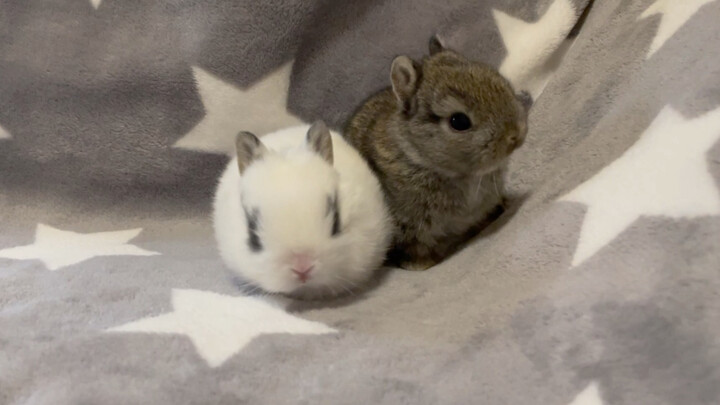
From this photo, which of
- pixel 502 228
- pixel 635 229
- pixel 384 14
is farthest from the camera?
pixel 384 14

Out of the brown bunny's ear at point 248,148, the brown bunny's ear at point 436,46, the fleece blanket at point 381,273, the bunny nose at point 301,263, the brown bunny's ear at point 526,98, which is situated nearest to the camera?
the fleece blanket at point 381,273

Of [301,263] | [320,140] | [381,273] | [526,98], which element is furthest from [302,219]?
[526,98]

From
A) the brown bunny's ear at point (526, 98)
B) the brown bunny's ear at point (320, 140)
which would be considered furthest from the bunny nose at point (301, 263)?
the brown bunny's ear at point (526, 98)

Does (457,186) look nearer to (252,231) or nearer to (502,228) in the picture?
(502,228)

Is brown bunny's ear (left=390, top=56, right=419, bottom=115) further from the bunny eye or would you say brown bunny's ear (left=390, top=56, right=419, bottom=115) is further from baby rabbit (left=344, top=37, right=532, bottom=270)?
the bunny eye

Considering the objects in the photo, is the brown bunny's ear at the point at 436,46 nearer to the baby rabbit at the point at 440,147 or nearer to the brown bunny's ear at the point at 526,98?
the baby rabbit at the point at 440,147

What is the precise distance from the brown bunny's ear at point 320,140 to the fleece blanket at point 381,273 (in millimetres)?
313

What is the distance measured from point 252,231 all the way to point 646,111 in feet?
2.63

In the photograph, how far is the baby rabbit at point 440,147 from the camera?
139 centimetres

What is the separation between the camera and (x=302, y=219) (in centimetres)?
122

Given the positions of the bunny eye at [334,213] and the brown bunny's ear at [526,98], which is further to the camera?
the brown bunny's ear at [526,98]

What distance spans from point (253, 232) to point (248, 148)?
7.6 inches

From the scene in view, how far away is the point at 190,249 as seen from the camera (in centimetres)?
168

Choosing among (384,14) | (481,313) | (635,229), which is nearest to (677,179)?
(635,229)
